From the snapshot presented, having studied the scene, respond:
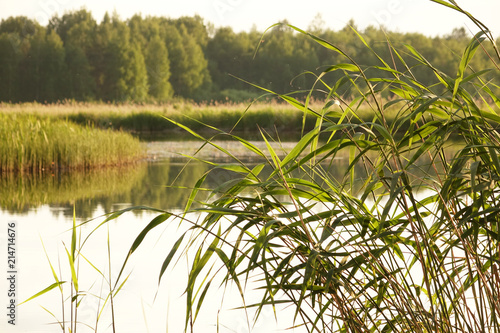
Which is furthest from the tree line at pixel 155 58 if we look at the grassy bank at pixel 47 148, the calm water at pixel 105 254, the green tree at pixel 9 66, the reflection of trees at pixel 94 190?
the calm water at pixel 105 254

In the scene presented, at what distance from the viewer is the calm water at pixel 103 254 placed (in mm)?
2254

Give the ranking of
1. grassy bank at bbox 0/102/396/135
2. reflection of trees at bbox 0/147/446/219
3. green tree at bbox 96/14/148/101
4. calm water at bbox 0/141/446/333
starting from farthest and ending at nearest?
green tree at bbox 96/14/148/101 < grassy bank at bbox 0/102/396/135 < reflection of trees at bbox 0/147/446/219 < calm water at bbox 0/141/446/333

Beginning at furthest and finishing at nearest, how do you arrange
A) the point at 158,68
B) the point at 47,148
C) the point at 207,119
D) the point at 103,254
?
the point at 158,68, the point at 207,119, the point at 47,148, the point at 103,254

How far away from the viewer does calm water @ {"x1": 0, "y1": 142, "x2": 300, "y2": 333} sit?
225 centimetres

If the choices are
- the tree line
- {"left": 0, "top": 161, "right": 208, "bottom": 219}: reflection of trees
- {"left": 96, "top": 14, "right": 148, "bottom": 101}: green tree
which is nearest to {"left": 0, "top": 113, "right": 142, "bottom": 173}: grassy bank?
{"left": 0, "top": 161, "right": 208, "bottom": 219}: reflection of trees

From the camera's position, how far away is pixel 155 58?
1403 inches

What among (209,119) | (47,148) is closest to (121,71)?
(209,119)

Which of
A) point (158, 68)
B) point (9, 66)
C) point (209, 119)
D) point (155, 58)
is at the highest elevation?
point (155, 58)

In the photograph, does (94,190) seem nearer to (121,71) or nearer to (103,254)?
(103,254)

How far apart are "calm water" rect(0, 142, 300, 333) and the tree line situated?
86.7 ft

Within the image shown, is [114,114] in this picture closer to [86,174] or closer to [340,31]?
[86,174]

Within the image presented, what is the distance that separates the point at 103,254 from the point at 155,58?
3338cm

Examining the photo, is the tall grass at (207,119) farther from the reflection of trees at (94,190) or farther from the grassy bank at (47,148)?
the reflection of trees at (94,190)

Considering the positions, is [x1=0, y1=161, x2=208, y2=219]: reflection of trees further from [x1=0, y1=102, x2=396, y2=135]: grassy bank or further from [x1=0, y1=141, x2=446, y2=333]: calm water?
[x1=0, y1=102, x2=396, y2=135]: grassy bank
